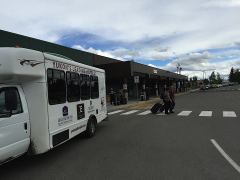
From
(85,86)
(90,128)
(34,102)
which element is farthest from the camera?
(90,128)

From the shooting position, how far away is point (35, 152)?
7.78m

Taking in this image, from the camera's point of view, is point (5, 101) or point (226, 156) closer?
point (5, 101)

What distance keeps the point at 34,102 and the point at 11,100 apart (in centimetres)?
76

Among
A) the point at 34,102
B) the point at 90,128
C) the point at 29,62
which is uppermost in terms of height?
the point at 29,62

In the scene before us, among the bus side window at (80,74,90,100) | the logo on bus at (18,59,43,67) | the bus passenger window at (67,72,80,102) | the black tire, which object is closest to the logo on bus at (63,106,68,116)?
the bus passenger window at (67,72,80,102)

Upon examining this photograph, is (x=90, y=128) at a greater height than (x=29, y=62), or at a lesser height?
lesser

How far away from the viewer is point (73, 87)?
10.1 m

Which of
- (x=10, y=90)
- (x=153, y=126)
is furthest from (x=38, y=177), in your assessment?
(x=153, y=126)

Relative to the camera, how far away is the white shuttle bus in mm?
6941

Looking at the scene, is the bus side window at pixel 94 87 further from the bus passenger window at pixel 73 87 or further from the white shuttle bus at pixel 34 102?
the white shuttle bus at pixel 34 102

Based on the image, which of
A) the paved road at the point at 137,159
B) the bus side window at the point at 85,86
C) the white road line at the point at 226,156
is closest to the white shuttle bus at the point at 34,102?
the paved road at the point at 137,159

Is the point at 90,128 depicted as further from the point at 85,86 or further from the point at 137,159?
the point at 137,159

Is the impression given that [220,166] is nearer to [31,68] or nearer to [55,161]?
[55,161]

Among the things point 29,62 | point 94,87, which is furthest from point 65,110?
point 94,87
